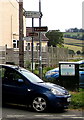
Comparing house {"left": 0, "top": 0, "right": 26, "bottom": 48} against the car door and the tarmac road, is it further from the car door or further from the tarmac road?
the tarmac road

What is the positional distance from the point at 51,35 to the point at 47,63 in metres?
73.6

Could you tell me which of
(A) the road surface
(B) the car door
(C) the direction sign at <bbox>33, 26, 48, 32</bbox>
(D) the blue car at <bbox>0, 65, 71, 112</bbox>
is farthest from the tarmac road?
(C) the direction sign at <bbox>33, 26, 48, 32</bbox>

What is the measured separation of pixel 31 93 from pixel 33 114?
2.35 ft

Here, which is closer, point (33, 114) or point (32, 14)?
point (33, 114)

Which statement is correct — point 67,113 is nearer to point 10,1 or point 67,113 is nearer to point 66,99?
point 66,99

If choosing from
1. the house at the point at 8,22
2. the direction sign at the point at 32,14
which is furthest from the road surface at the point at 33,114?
the house at the point at 8,22

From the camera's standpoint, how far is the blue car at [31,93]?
1062 centimetres

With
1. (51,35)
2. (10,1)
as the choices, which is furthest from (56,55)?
(51,35)

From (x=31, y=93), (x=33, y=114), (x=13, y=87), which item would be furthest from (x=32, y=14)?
(x=33, y=114)

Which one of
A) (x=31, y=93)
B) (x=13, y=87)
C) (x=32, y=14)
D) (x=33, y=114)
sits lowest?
(x=33, y=114)

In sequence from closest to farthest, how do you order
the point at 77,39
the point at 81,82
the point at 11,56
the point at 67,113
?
the point at 67,113 < the point at 81,82 < the point at 77,39 < the point at 11,56

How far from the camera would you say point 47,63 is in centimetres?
3319

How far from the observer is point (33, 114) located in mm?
10359

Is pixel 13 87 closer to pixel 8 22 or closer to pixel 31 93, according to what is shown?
pixel 31 93
